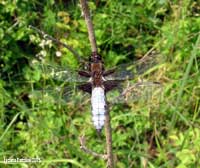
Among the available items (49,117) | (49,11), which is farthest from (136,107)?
(49,11)

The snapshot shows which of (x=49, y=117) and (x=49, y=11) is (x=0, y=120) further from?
(x=49, y=11)

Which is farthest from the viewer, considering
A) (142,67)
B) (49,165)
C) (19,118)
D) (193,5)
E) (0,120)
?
(193,5)

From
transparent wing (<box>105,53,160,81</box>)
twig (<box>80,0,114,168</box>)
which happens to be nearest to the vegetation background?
transparent wing (<box>105,53,160,81</box>)

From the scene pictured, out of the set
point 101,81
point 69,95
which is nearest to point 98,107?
point 101,81

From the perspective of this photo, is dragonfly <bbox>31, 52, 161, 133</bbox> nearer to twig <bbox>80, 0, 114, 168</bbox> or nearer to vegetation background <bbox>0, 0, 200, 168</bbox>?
twig <bbox>80, 0, 114, 168</bbox>

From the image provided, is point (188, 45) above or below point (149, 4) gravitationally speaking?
below

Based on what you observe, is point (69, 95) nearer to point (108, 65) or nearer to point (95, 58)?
point (95, 58)

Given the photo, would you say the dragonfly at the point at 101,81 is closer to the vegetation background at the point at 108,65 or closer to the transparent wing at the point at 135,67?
the transparent wing at the point at 135,67

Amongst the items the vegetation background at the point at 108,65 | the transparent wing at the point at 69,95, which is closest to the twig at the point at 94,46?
the transparent wing at the point at 69,95
